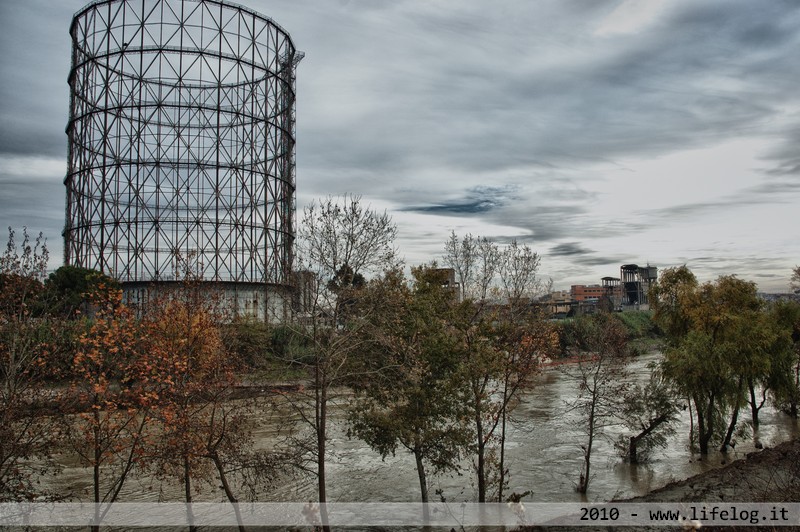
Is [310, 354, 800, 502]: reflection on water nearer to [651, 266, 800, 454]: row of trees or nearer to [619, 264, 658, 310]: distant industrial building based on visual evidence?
[651, 266, 800, 454]: row of trees

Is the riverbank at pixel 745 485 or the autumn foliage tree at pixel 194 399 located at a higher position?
the autumn foliage tree at pixel 194 399

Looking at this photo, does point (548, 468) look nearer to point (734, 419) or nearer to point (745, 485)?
point (734, 419)

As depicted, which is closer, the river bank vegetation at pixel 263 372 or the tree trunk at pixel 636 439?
the river bank vegetation at pixel 263 372

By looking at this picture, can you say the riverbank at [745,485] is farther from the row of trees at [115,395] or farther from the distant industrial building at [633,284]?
the distant industrial building at [633,284]

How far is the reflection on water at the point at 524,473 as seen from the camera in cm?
1428

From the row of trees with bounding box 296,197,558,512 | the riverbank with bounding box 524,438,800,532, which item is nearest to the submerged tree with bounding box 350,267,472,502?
the row of trees with bounding box 296,197,558,512

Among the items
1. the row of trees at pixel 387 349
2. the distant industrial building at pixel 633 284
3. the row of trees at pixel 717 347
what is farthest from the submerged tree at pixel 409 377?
the distant industrial building at pixel 633 284

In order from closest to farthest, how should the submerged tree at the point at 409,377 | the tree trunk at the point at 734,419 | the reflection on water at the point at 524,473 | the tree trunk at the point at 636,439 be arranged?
1. the submerged tree at the point at 409,377
2. the reflection on water at the point at 524,473
3. the tree trunk at the point at 636,439
4. the tree trunk at the point at 734,419

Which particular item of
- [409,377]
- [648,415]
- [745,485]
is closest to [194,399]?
[409,377]

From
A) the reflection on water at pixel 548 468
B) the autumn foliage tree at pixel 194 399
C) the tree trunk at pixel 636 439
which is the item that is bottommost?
the reflection on water at pixel 548 468

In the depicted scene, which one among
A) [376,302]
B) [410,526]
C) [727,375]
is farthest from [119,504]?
[727,375]

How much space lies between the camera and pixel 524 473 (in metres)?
16.0

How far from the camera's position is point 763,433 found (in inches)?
762

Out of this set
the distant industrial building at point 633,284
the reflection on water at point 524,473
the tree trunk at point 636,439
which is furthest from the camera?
the distant industrial building at point 633,284
